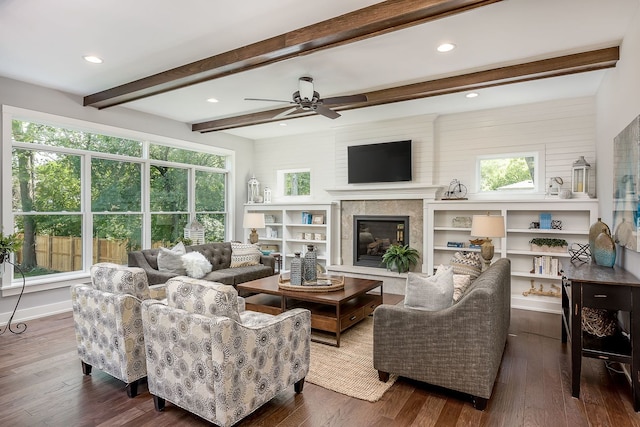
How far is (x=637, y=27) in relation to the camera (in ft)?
9.25

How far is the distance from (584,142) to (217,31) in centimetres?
484

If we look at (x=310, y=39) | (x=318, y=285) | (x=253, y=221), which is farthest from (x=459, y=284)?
Answer: (x=253, y=221)

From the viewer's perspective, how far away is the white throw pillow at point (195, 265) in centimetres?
481

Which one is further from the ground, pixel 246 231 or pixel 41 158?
pixel 41 158

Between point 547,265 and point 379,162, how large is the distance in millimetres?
2900

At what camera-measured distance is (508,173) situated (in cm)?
545

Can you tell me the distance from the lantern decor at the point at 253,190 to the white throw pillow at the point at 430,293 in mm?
5294

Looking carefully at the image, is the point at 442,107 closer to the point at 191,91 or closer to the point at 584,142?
the point at 584,142

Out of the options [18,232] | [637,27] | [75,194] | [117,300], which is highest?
[637,27]

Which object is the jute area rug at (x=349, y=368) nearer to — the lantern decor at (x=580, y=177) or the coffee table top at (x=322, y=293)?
the coffee table top at (x=322, y=293)

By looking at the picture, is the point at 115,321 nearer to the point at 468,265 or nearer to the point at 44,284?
the point at 44,284

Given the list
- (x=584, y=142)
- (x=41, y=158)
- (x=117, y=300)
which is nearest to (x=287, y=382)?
(x=117, y=300)

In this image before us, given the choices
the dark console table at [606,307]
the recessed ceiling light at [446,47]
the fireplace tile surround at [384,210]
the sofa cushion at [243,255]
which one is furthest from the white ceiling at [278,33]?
the sofa cushion at [243,255]

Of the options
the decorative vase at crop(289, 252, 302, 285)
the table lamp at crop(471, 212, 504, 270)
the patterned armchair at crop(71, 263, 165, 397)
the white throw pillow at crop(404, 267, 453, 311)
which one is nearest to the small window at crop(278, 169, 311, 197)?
the decorative vase at crop(289, 252, 302, 285)
